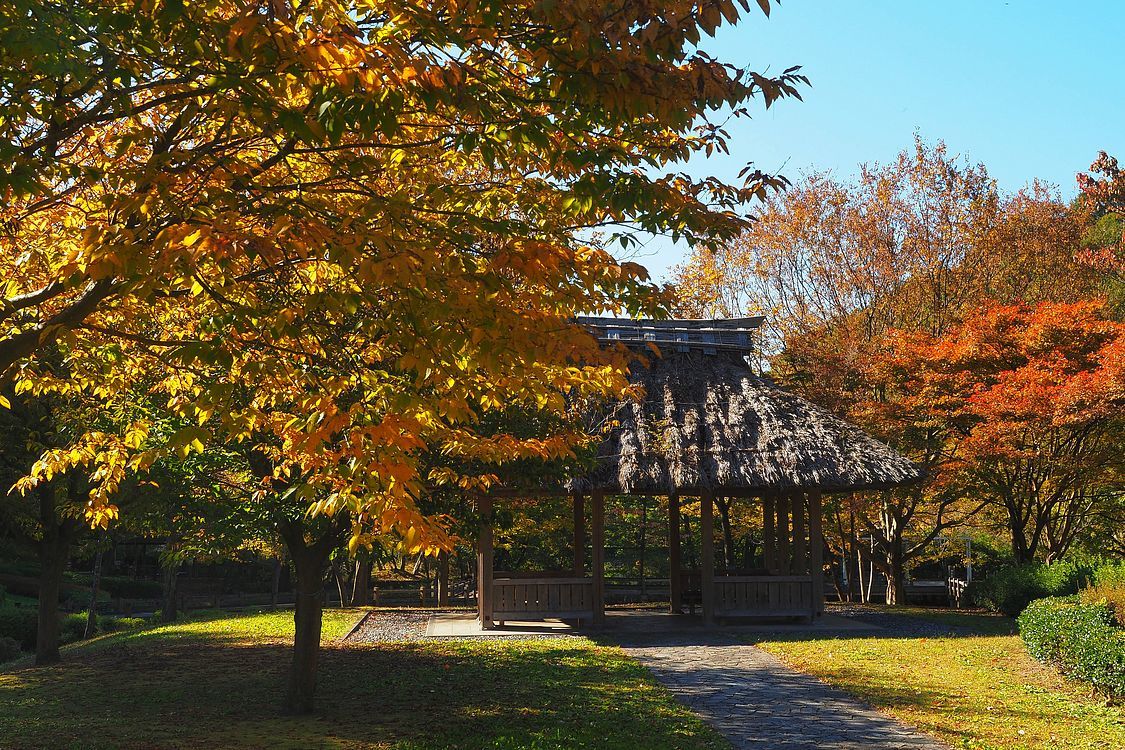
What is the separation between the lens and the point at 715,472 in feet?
50.9

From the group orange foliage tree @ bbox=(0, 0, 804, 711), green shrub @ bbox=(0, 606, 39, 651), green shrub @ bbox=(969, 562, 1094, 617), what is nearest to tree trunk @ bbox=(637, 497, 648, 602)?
green shrub @ bbox=(969, 562, 1094, 617)

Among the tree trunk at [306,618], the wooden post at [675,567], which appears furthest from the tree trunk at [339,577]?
the tree trunk at [306,618]

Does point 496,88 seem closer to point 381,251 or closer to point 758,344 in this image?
point 381,251

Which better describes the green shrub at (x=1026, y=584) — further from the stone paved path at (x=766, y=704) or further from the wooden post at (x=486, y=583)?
the wooden post at (x=486, y=583)

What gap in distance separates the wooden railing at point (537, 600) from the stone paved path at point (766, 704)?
2.44 meters

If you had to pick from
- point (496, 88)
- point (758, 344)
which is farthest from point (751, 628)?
point (496, 88)

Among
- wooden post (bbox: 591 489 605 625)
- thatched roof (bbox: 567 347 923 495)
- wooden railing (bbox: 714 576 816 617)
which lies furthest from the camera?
wooden railing (bbox: 714 576 816 617)

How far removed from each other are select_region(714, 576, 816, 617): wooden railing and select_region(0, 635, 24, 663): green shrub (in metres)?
13.8

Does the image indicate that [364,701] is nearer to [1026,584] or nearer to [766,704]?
[766,704]

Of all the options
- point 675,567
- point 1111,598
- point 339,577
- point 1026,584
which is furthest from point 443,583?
point 1111,598

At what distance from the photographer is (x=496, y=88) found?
4688mm

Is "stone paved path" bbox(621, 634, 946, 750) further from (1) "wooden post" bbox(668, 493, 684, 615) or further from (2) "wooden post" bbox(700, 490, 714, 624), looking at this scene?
(1) "wooden post" bbox(668, 493, 684, 615)

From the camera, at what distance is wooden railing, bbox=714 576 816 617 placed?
16234 mm

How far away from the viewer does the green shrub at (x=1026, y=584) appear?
51.3 ft
